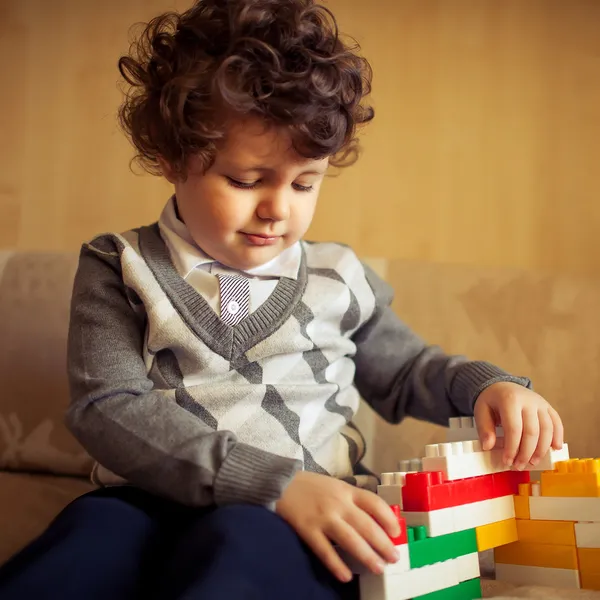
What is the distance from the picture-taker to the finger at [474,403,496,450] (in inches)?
31.4

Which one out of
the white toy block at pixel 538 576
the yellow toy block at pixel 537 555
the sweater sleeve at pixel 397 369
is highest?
the sweater sleeve at pixel 397 369

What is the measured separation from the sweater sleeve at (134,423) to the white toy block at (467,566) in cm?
18

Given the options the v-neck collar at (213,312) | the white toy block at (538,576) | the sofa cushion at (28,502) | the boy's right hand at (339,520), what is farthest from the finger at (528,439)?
the sofa cushion at (28,502)

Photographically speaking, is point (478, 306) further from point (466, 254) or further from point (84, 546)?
point (84, 546)

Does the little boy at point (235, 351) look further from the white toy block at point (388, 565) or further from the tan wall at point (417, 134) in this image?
the tan wall at point (417, 134)

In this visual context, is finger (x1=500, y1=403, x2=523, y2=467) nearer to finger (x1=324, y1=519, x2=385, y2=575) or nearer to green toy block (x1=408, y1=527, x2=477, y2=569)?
green toy block (x1=408, y1=527, x2=477, y2=569)

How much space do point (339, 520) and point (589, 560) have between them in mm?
256

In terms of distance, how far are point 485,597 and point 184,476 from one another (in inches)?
12.2

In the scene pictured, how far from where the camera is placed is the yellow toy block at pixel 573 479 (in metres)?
0.74

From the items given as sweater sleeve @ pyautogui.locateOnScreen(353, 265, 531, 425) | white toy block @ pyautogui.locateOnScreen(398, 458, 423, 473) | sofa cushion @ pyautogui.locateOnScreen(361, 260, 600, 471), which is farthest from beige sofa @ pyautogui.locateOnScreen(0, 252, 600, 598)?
white toy block @ pyautogui.locateOnScreen(398, 458, 423, 473)

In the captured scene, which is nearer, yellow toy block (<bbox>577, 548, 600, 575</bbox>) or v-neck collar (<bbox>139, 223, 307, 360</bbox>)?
yellow toy block (<bbox>577, 548, 600, 575</bbox>)

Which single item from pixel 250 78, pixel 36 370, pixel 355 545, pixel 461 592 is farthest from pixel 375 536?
pixel 36 370

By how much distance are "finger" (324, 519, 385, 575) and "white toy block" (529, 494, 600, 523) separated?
216mm

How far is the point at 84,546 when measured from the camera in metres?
0.67
